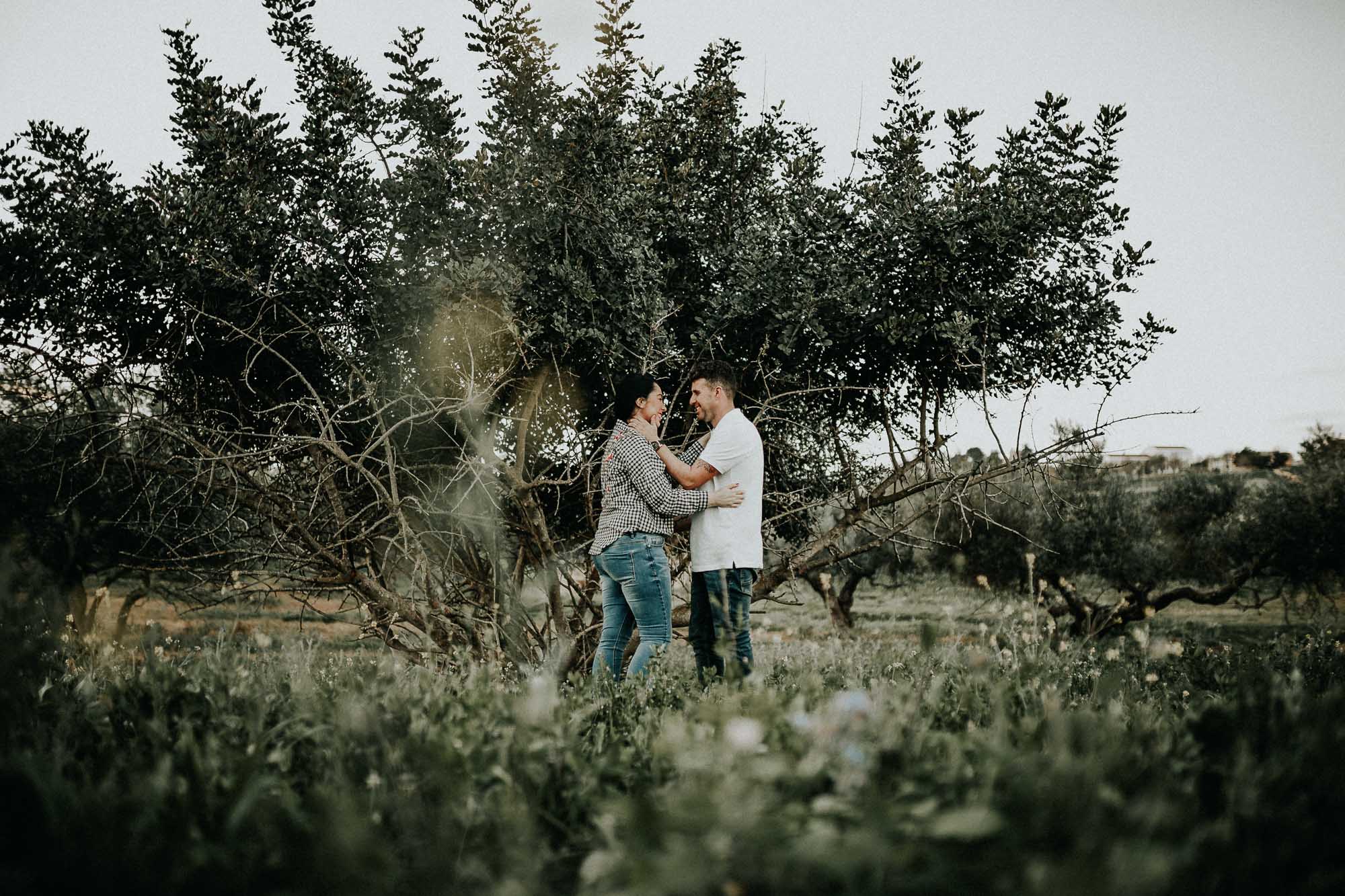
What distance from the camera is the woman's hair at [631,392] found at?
5480 millimetres

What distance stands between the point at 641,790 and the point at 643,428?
3327 mm

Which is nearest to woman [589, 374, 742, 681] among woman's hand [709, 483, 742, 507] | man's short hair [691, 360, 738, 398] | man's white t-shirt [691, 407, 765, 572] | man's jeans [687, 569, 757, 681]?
woman's hand [709, 483, 742, 507]

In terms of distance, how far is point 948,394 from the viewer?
23.8 ft

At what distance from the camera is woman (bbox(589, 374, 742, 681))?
5258 millimetres

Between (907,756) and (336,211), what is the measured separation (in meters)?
5.91

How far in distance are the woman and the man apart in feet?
0.38

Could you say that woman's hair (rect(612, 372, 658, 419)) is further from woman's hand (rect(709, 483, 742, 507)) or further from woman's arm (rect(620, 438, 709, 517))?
woman's hand (rect(709, 483, 742, 507))

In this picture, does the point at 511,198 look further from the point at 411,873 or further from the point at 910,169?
the point at 411,873

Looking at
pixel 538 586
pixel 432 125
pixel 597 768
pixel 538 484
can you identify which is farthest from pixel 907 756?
pixel 432 125

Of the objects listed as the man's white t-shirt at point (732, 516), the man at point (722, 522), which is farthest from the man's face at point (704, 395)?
the man's white t-shirt at point (732, 516)

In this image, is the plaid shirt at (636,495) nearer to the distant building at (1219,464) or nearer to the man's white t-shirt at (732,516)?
the man's white t-shirt at (732,516)

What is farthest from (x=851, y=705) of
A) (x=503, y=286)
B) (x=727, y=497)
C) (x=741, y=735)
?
(x=503, y=286)

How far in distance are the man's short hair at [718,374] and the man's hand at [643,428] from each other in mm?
459

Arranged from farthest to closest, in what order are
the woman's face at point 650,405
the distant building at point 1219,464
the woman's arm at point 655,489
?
the distant building at point 1219,464
the woman's face at point 650,405
the woman's arm at point 655,489
